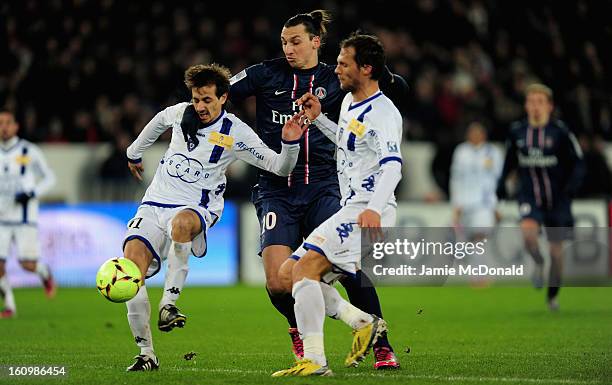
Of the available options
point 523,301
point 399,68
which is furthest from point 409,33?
point 523,301

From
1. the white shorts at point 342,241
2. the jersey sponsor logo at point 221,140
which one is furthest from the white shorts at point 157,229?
the white shorts at point 342,241

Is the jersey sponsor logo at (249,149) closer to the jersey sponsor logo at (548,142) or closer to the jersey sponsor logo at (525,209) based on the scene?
the jersey sponsor logo at (525,209)

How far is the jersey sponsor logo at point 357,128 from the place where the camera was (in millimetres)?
7070

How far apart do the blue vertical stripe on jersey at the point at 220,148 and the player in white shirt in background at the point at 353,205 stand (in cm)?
81

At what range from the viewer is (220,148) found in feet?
25.8

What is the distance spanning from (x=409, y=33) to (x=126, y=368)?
52.6 ft

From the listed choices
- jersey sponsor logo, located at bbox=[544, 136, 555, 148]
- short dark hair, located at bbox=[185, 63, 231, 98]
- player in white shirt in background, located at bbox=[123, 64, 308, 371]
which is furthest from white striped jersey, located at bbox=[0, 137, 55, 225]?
short dark hair, located at bbox=[185, 63, 231, 98]

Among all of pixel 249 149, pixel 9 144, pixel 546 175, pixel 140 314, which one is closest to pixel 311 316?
pixel 140 314

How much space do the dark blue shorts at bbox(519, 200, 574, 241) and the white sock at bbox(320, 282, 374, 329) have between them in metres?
6.66

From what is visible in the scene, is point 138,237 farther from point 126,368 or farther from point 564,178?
point 564,178

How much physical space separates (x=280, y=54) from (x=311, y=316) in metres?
14.7

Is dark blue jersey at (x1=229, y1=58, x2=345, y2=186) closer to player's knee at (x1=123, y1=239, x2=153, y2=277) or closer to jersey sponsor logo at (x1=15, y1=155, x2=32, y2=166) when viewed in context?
player's knee at (x1=123, y1=239, x2=153, y2=277)

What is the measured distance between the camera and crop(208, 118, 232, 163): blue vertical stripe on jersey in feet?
25.8

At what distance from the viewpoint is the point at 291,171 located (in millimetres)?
7773
